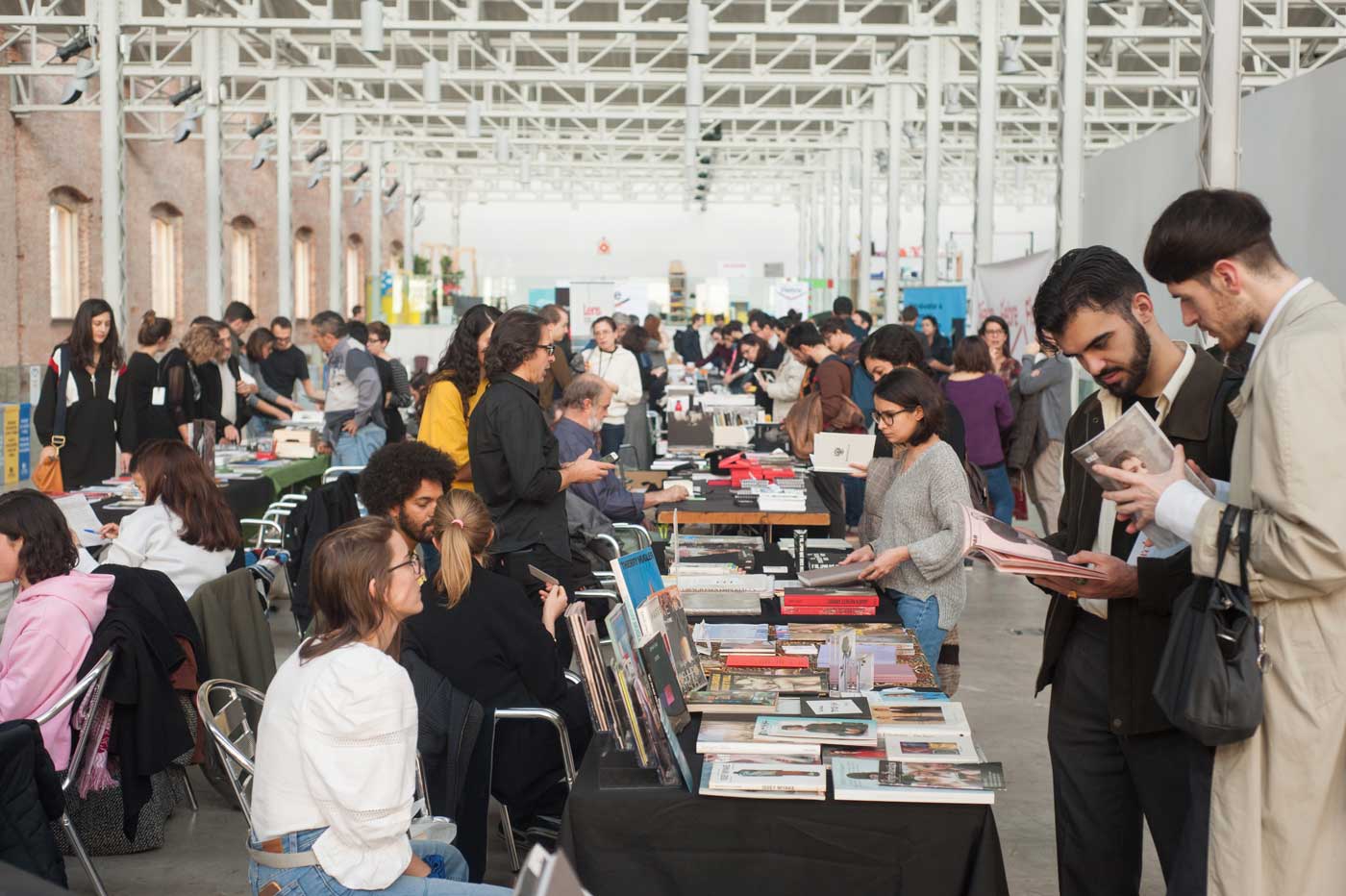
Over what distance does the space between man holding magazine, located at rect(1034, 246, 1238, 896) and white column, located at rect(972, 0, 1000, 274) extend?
931 centimetres

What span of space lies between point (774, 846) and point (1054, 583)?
0.70 meters

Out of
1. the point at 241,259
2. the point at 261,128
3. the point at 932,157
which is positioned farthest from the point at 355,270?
the point at 932,157

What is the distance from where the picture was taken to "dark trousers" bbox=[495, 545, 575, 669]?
483 centimetres

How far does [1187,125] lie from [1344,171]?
257 cm

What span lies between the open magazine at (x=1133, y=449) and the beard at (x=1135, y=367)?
→ 0.23 metres

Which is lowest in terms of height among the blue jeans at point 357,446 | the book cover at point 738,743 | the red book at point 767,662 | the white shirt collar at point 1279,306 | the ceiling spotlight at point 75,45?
the book cover at point 738,743

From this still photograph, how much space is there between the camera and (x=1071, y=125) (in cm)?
834

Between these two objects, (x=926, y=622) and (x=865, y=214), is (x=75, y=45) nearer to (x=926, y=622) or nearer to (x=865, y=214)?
(x=926, y=622)

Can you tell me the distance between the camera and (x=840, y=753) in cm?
274

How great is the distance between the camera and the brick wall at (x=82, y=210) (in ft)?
53.3

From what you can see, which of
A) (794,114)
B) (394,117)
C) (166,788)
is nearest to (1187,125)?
(166,788)

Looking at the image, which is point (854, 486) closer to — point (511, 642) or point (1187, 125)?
point (1187, 125)

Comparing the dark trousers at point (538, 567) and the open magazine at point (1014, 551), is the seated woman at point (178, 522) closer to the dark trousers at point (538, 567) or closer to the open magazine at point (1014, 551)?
the dark trousers at point (538, 567)

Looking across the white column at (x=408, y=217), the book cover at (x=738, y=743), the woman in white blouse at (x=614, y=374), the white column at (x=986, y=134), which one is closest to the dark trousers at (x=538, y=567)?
the book cover at (x=738, y=743)
